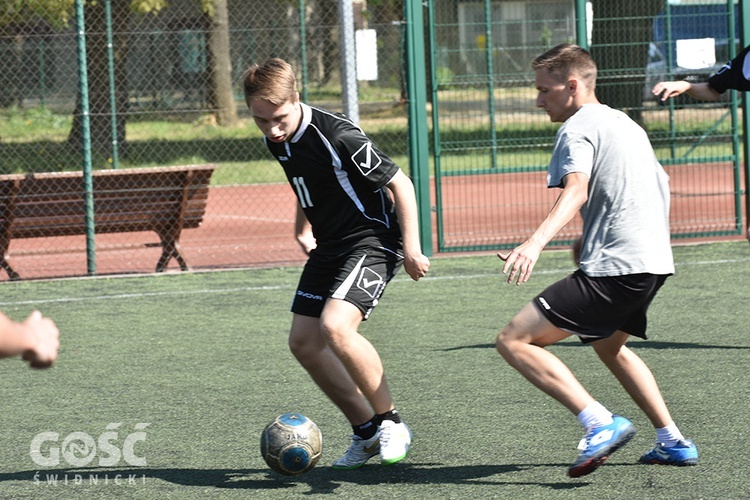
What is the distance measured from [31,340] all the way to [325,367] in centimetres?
215

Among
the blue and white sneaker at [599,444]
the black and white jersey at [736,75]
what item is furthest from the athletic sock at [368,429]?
the black and white jersey at [736,75]

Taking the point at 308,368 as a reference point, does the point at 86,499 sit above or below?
below

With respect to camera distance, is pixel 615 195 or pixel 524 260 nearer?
pixel 524 260

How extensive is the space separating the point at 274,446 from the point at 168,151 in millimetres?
15475

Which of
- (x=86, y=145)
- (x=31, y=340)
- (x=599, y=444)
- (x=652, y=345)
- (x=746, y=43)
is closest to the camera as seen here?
(x=31, y=340)

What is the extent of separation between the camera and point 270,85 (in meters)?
4.54

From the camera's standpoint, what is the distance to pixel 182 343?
301 inches

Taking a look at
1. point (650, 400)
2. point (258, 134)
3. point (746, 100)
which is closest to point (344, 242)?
point (650, 400)

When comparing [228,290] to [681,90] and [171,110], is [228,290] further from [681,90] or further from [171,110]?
[171,110]

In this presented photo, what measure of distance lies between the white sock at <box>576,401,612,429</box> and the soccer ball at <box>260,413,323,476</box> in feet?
3.58

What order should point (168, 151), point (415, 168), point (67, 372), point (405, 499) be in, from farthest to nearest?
point (168, 151) → point (415, 168) → point (67, 372) → point (405, 499)

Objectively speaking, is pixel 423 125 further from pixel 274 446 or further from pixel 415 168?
pixel 274 446

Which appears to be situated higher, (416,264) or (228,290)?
(416,264)

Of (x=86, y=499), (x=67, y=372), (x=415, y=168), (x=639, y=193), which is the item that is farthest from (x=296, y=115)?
(x=415, y=168)
